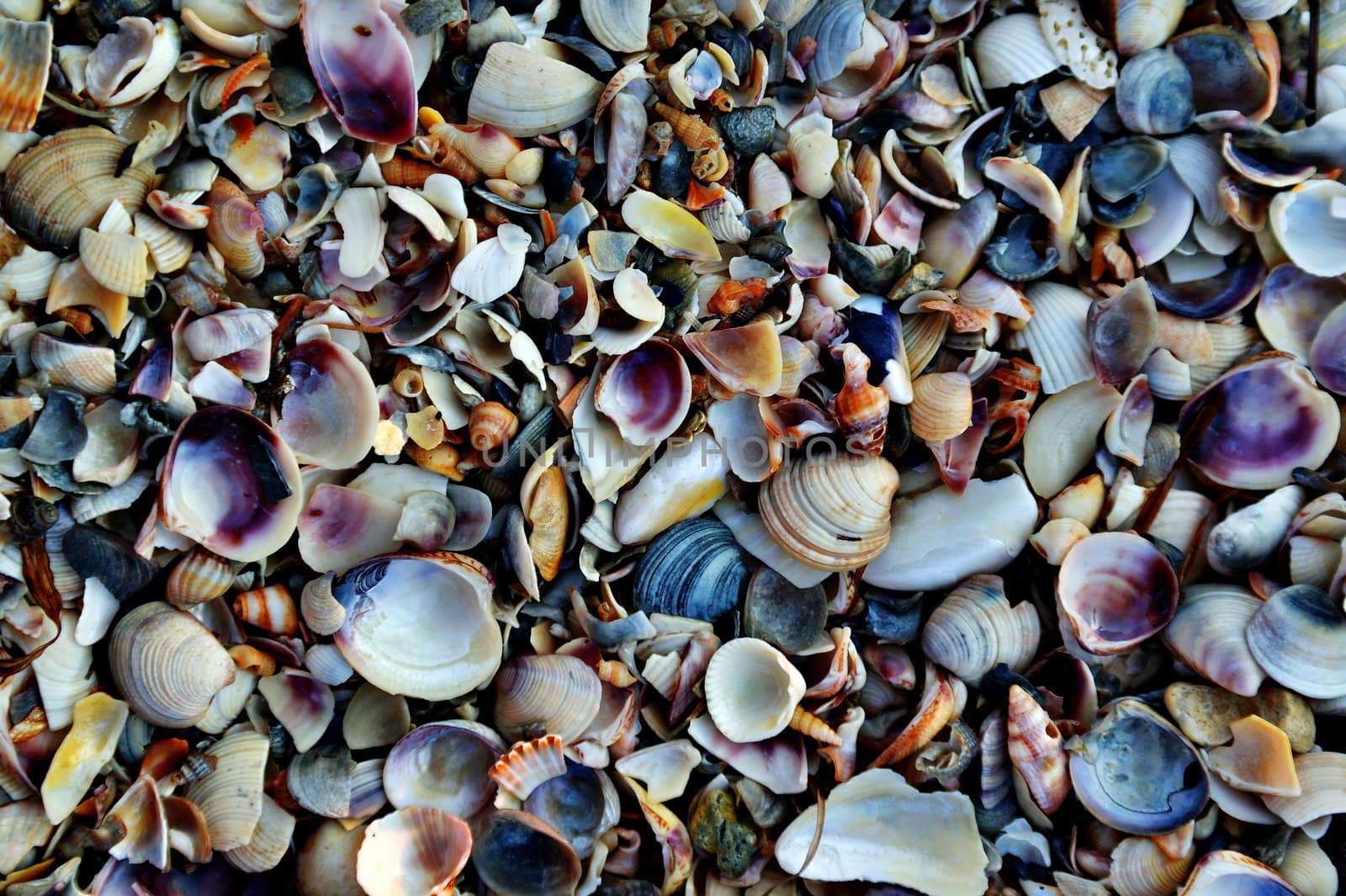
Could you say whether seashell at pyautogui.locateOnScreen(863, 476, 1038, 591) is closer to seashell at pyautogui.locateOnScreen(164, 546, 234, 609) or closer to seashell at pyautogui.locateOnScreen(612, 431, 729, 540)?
seashell at pyautogui.locateOnScreen(612, 431, 729, 540)

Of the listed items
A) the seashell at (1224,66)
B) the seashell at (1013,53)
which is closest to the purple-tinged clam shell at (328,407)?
the seashell at (1013,53)

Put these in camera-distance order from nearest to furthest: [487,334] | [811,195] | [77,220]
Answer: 1. [77,220]
2. [487,334]
3. [811,195]

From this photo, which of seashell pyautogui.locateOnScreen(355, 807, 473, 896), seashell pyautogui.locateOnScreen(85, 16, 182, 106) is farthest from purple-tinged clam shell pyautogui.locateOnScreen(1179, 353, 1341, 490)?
seashell pyautogui.locateOnScreen(85, 16, 182, 106)

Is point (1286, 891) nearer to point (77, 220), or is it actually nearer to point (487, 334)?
A: point (487, 334)

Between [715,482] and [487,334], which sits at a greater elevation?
[487,334]

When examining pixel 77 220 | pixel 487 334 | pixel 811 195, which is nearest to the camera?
pixel 77 220

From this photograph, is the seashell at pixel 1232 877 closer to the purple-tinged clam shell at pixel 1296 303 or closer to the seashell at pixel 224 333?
the purple-tinged clam shell at pixel 1296 303

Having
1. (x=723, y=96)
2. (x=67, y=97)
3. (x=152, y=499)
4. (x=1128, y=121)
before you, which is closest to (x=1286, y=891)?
(x=1128, y=121)
